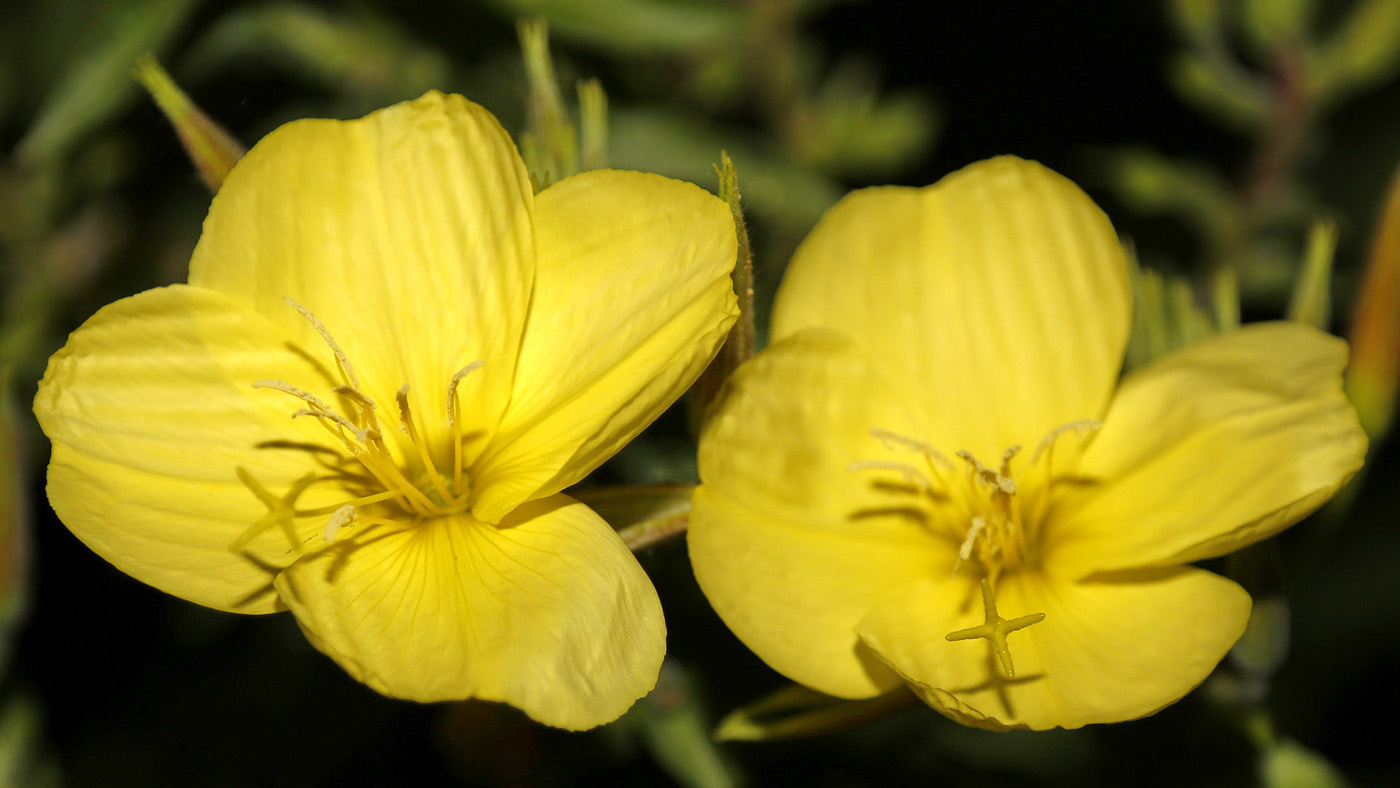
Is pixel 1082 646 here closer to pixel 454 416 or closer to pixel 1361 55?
pixel 454 416

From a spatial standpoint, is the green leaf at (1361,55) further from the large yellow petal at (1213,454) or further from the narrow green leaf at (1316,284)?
the large yellow petal at (1213,454)

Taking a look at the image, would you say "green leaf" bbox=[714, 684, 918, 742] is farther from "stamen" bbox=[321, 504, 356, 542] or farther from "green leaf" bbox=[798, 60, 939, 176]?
"green leaf" bbox=[798, 60, 939, 176]

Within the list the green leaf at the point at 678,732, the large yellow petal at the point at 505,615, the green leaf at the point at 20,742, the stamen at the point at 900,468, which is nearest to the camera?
the large yellow petal at the point at 505,615

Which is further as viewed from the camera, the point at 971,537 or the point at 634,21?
the point at 634,21

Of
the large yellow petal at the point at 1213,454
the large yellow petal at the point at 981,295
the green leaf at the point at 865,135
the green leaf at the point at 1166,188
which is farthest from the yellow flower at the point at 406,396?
the green leaf at the point at 1166,188

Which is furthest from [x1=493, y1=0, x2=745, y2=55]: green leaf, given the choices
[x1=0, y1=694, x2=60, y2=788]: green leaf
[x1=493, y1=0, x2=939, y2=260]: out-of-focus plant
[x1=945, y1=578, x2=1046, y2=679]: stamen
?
[x1=0, y1=694, x2=60, y2=788]: green leaf

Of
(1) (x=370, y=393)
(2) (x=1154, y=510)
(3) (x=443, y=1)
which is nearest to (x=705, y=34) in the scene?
(3) (x=443, y=1)

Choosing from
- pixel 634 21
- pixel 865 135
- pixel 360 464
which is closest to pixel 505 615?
pixel 360 464
